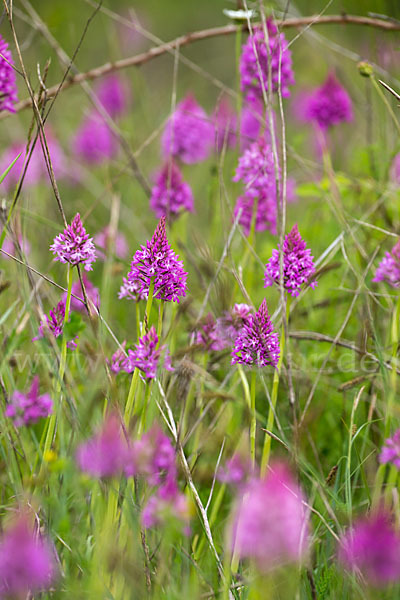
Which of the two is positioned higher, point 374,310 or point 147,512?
point 374,310

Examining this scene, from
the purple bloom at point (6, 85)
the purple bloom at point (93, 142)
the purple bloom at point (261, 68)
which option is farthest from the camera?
the purple bloom at point (93, 142)

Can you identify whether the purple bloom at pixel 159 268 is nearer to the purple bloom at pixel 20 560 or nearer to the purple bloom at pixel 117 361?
the purple bloom at pixel 117 361

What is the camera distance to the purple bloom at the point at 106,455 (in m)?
0.99

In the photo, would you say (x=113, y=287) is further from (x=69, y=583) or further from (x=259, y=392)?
(x=69, y=583)

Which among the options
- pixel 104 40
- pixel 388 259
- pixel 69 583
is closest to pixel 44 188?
pixel 388 259

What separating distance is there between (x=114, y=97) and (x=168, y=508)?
4.63m

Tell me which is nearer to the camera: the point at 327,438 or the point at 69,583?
the point at 69,583

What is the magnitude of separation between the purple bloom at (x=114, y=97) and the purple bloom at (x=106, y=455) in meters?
4.37

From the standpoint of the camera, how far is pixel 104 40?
9.35 meters

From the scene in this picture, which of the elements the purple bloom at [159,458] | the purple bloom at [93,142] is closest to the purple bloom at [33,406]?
the purple bloom at [159,458]

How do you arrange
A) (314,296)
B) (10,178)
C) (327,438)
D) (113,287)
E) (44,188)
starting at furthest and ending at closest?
(44,188) → (10,178) → (113,287) → (314,296) → (327,438)

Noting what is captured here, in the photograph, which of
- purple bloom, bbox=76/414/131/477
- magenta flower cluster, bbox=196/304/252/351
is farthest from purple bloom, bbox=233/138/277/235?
purple bloom, bbox=76/414/131/477

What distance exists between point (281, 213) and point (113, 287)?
149 centimetres

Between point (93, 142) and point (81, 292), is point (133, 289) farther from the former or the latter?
point (93, 142)
